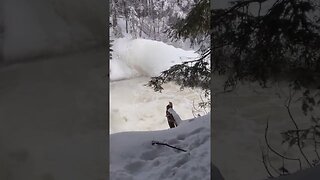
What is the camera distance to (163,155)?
9.27ft

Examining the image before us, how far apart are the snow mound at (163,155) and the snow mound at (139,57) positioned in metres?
0.88

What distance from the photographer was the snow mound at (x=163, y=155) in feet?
8.25

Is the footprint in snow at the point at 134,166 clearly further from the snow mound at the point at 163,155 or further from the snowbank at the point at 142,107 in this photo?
the snowbank at the point at 142,107

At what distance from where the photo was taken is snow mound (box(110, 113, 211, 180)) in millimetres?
2516

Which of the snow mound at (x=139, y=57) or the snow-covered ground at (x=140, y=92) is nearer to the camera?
the snow mound at (x=139, y=57)

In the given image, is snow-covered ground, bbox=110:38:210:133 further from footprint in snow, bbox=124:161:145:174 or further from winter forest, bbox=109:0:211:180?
footprint in snow, bbox=124:161:145:174
